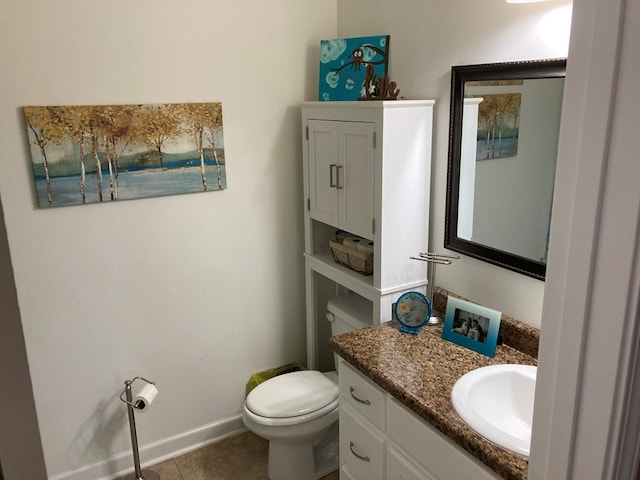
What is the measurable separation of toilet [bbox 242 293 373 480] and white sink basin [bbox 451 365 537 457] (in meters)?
0.73

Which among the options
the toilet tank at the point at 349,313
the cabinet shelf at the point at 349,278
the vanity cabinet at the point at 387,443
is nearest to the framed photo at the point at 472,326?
the cabinet shelf at the point at 349,278

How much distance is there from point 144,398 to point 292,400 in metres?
0.62

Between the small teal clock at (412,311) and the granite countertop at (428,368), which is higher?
the small teal clock at (412,311)

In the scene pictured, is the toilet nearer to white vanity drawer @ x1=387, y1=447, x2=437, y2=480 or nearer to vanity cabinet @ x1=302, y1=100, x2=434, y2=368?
vanity cabinet @ x1=302, y1=100, x2=434, y2=368

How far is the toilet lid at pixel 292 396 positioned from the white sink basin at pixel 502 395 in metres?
0.82

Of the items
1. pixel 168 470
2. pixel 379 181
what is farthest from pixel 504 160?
pixel 168 470

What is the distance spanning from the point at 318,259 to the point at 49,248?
45.1 inches

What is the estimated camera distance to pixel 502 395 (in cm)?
170

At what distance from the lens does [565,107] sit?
705mm

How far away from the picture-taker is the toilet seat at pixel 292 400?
2.24 meters

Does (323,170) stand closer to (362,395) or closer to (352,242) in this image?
(352,242)

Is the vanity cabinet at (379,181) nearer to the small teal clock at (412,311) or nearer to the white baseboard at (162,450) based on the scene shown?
the small teal clock at (412,311)

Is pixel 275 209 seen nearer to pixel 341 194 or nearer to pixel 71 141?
pixel 341 194

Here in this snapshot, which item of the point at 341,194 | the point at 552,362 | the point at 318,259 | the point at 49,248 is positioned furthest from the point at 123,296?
the point at 552,362
